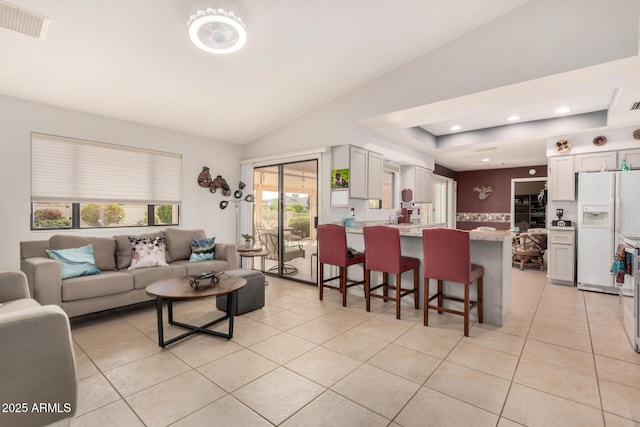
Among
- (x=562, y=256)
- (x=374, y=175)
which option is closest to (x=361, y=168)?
(x=374, y=175)

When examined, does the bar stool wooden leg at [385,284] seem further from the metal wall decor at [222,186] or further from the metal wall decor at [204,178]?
the metal wall decor at [204,178]

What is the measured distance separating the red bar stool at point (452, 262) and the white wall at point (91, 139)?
4.02m

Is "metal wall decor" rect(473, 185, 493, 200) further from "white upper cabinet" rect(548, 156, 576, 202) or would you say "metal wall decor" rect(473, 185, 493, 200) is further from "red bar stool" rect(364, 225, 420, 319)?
"red bar stool" rect(364, 225, 420, 319)

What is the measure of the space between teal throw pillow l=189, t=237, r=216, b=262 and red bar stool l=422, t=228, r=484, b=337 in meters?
3.09

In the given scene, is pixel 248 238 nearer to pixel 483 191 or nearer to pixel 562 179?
pixel 562 179

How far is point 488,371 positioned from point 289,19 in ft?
11.6

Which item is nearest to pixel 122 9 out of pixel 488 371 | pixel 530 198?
pixel 488 371

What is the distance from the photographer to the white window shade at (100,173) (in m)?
3.88

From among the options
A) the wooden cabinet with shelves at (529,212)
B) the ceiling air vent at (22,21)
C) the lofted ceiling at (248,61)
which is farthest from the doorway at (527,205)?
the ceiling air vent at (22,21)

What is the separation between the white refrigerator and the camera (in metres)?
4.39

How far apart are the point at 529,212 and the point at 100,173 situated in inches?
382

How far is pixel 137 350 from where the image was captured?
8.79ft

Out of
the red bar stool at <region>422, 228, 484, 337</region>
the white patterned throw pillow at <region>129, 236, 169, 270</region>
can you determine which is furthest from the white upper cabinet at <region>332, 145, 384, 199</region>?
the white patterned throw pillow at <region>129, 236, 169, 270</region>

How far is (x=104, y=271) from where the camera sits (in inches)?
147
